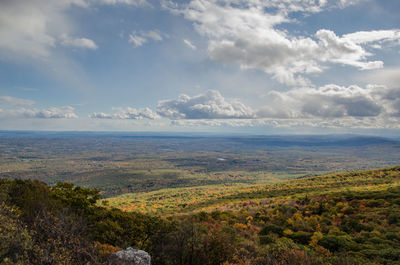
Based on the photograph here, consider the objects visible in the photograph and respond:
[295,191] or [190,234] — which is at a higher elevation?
[190,234]

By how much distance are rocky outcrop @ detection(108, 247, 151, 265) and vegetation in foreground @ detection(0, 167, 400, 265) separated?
0.80 meters

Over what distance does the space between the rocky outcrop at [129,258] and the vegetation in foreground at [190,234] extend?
0.80 metres

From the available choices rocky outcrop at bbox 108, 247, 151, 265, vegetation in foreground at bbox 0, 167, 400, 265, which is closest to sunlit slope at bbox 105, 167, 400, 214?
vegetation in foreground at bbox 0, 167, 400, 265

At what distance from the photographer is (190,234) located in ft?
45.1

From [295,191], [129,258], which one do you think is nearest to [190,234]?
[129,258]

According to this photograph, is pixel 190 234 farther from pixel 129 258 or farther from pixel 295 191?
pixel 295 191

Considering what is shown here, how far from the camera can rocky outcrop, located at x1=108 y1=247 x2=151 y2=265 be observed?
9.97 m

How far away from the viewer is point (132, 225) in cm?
1561

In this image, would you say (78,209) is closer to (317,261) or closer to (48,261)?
(48,261)

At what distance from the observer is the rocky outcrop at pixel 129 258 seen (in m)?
9.97

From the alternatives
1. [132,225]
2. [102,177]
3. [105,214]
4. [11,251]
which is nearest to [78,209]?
[105,214]

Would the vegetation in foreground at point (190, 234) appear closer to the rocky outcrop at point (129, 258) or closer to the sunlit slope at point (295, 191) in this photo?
the rocky outcrop at point (129, 258)

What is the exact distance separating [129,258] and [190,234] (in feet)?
14.9

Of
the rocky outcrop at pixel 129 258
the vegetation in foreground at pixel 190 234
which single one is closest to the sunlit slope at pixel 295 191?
the vegetation in foreground at pixel 190 234
